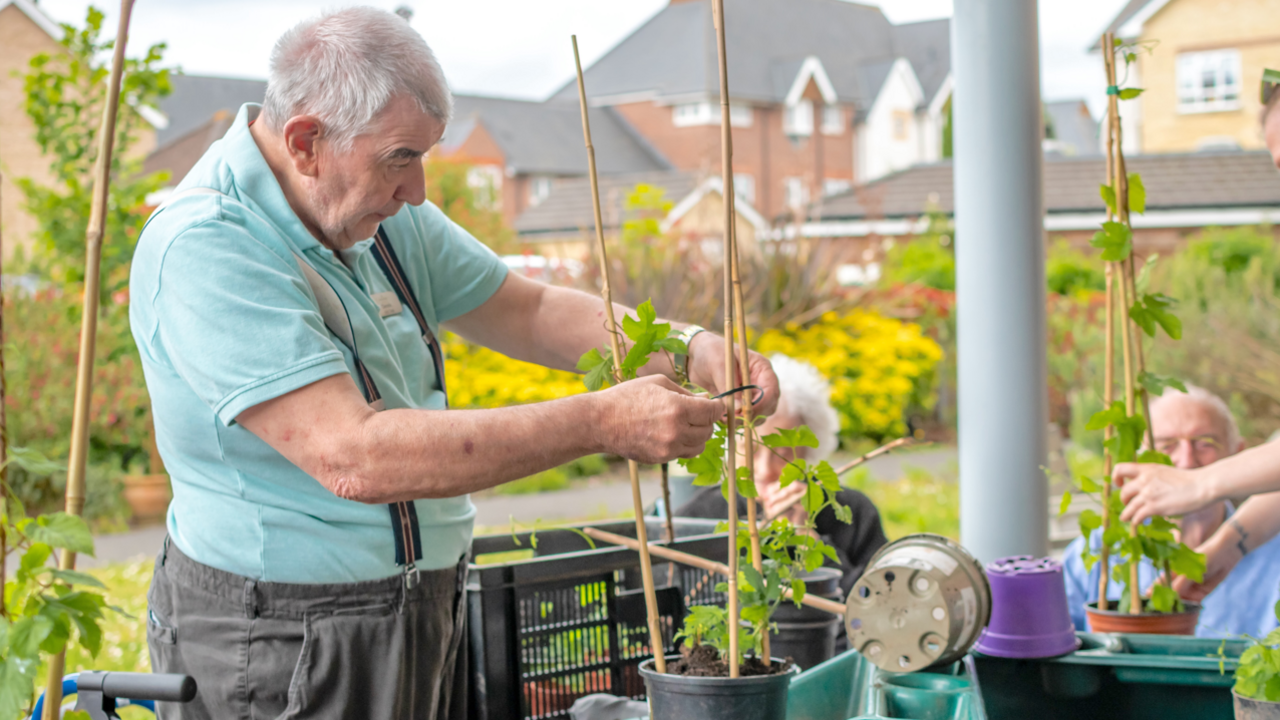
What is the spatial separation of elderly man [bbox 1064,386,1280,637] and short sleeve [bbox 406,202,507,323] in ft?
4.30

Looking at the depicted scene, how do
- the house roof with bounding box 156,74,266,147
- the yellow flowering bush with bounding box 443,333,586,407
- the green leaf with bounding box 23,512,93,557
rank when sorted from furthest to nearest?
the house roof with bounding box 156,74,266,147, the yellow flowering bush with bounding box 443,333,586,407, the green leaf with bounding box 23,512,93,557

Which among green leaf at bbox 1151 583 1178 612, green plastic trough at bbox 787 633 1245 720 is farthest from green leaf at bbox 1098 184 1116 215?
green plastic trough at bbox 787 633 1245 720

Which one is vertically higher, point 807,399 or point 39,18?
point 39,18

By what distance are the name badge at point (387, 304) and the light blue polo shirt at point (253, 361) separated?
0.01 metres

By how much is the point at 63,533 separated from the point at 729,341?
0.70 m

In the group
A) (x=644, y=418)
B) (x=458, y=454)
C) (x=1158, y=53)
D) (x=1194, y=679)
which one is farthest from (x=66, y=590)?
(x=1158, y=53)

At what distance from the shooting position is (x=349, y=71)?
1.34 metres

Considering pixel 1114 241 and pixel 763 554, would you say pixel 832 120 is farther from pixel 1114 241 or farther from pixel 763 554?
pixel 763 554

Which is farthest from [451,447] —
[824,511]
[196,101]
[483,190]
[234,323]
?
[196,101]

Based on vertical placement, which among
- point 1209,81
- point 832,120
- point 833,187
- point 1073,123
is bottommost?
point 833,187

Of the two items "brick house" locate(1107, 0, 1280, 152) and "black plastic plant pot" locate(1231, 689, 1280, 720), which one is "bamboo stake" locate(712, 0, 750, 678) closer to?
"black plastic plant pot" locate(1231, 689, 1280, 720)

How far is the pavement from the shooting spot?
5980 mm

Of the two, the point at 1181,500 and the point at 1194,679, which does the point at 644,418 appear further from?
the point at 1181,500

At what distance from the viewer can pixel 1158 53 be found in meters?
25.5
